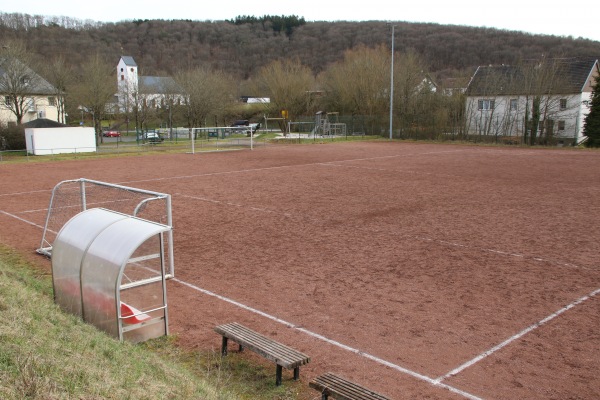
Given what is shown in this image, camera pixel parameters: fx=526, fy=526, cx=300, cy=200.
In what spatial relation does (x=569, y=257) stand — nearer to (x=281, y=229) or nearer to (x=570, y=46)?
(x=281, y=229)

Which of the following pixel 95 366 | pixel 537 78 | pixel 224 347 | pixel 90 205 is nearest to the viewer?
pixel 95 366

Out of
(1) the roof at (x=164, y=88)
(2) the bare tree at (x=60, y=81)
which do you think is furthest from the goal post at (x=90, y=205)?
(1) the roof at (x=164, y=88)

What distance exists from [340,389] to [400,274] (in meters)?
4.82

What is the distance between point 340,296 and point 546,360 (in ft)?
10.5

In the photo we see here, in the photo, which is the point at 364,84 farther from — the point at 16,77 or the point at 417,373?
the point at 417,373

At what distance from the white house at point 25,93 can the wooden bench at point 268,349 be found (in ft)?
129

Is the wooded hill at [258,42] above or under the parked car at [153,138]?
above

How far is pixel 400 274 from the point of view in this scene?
957cm

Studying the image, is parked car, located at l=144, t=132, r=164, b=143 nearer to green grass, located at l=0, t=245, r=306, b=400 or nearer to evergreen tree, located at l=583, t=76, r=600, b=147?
evergreen tree, located at l=583, t=76, r=600, b=147

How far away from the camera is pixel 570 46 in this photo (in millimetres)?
85125

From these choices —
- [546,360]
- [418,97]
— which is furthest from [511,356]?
[418,97]

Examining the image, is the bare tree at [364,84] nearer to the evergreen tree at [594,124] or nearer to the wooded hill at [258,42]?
the evergreen tree at [594,124]

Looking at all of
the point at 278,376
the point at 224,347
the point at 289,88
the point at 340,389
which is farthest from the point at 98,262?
the point at 289,88

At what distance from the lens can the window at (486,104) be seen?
49300mm
